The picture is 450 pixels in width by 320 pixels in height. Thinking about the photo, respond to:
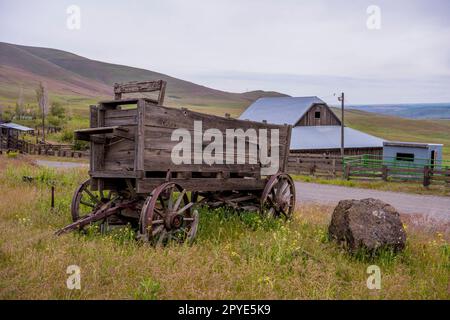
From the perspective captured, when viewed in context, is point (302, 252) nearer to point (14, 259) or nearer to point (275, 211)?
point (275, 211)

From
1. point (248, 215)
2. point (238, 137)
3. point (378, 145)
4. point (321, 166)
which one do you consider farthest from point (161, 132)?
point (378, 145)

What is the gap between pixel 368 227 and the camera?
7480 millimetres

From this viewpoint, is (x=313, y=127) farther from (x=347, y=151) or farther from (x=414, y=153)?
(x=414, y=153)

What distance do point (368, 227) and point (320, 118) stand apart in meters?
30.8

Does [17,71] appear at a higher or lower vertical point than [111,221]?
higher

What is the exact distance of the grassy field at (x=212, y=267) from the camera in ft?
17.2

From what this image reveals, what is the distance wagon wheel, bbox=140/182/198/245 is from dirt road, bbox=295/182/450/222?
7.79m

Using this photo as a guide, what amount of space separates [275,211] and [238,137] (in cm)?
205

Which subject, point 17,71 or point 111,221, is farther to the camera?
point 17,71

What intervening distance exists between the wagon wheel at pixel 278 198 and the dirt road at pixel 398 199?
4.24m

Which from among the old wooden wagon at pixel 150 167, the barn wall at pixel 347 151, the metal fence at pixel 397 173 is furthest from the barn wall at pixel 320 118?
the old wooden wagon at pixel 150 167

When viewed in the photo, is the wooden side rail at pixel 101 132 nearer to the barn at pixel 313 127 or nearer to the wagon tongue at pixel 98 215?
the wagon tongue at pixel 98 215

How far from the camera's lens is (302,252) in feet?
22.9
